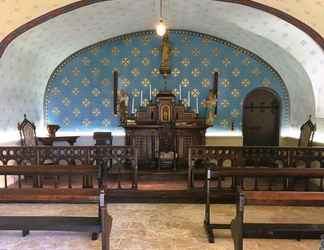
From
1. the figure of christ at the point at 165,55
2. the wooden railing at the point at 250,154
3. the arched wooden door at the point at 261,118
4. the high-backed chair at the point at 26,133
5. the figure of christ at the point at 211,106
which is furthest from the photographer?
the arched wooden door at the point at 261,118

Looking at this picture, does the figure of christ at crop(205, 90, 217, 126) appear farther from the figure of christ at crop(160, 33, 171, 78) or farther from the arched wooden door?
the figure of christ at crop(160, 33, 171, 78)

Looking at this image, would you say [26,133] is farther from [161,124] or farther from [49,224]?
[49,224]

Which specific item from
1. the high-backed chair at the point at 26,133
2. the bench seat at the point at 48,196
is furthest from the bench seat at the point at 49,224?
the high-backed chair at the point at 26,133

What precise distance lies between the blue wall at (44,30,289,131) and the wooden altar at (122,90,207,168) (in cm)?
79

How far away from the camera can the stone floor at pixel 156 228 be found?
3.39 metres

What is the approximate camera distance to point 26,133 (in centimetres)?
660

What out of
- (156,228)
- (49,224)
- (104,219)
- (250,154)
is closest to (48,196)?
(49,224)

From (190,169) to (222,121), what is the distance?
3.37m

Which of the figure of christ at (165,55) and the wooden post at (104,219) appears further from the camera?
the figure of christ at (165,55)

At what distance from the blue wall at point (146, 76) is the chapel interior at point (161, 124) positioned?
3 cm

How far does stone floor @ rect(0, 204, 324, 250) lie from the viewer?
3.39 m

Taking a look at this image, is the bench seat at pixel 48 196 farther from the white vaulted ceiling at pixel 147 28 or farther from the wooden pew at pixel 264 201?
the white vaulted ceiling at pixel 147 28

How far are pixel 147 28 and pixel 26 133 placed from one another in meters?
3.93

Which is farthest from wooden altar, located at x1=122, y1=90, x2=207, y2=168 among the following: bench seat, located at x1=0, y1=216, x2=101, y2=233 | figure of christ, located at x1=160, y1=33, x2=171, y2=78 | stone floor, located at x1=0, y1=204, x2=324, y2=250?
bench seat, located at x1=0, y1=216, x2=101, y2=233
